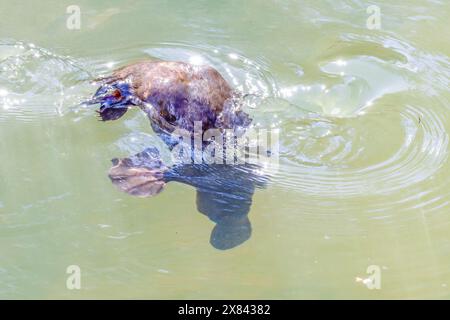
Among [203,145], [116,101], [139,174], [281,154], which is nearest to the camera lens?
[139,174]

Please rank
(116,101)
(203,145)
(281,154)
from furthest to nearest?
(116,101) → (281,154) → (203,145)

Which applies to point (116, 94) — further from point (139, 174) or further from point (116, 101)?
point (139, 174)

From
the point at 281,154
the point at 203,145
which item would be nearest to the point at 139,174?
the point at 203,145

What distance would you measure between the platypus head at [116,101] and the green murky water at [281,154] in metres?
0.08

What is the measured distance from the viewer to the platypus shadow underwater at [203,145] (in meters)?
4.69

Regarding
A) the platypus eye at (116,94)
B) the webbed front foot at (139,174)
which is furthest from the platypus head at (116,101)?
the webbed front foot at (139,174)

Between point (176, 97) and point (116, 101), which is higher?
point (116, 101)

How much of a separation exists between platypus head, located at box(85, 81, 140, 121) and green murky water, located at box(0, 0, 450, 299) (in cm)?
8

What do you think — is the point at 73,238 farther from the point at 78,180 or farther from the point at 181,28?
the point at 181,28

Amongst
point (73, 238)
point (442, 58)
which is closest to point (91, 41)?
point (73, 238)

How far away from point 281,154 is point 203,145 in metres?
0.63

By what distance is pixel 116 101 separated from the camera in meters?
5.26

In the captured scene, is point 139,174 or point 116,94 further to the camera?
point 116,94

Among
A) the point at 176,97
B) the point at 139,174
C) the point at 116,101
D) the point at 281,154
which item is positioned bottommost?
the point at 139,174
